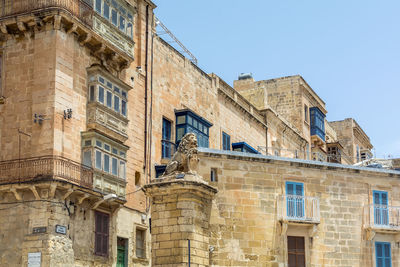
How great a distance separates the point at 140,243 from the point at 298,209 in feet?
31.5

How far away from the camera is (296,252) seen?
2264 centimetres

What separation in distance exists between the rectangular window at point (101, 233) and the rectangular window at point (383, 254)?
9936 mm

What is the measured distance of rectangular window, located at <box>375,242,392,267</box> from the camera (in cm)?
2361

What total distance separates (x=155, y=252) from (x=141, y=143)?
1254 cm

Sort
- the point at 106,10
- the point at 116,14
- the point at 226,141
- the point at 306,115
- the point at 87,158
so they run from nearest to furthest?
the point at 87,158 → the point at 106,10 → the point at 116,14 → the point at 226,141 → the point at 306,115

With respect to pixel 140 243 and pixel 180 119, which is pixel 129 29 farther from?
pixel 140 243

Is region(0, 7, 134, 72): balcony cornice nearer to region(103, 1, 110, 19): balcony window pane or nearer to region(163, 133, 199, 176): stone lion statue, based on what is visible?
region(103, 1, 110, 19): balcony window pane

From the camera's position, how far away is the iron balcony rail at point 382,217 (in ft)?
77.1

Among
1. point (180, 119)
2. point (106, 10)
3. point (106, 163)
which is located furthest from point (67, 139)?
point (180, 119)

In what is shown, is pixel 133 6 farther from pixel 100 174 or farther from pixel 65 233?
pixel 65 233

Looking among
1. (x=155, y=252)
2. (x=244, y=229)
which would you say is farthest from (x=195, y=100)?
(x=155, y=252)

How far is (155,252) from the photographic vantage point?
18.8 metres

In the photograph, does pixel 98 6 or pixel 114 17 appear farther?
pixel 114 17

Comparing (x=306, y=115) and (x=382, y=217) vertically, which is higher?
(x=306, y=115)
